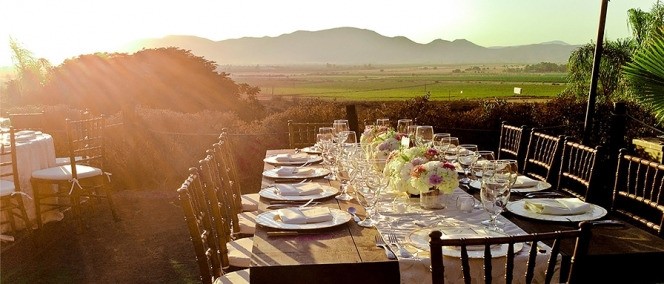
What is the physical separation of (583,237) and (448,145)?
6.03 feet

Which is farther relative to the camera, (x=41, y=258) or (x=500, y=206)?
(x=41, y=258)

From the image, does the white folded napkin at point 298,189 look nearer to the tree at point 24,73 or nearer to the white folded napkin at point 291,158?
the white folded napkin at point 291,158

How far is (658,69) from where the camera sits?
5.95 m

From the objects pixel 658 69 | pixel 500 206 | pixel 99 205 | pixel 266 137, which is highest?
pixel 658 69

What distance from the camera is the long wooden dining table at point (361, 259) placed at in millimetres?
1820

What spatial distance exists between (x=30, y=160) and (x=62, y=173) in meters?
0.31

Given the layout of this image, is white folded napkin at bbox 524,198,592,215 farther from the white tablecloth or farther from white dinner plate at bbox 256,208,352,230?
white dinner plate at bbox 256,208,352,230

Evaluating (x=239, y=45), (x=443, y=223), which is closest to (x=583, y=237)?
(x=443, y=223)

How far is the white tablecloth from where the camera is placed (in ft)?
5.82

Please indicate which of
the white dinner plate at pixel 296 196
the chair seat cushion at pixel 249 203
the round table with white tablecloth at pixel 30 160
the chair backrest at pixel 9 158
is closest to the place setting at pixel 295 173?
the white dinner plate at pixel 296 196

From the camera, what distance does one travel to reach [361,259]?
1854mm

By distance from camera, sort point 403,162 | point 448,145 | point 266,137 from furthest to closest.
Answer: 1. point 266,137
2. point 448,145
3. point 403,162

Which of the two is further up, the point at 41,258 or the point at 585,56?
the point at 585,56

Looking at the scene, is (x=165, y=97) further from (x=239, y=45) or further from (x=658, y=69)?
(x=239, y=45)
